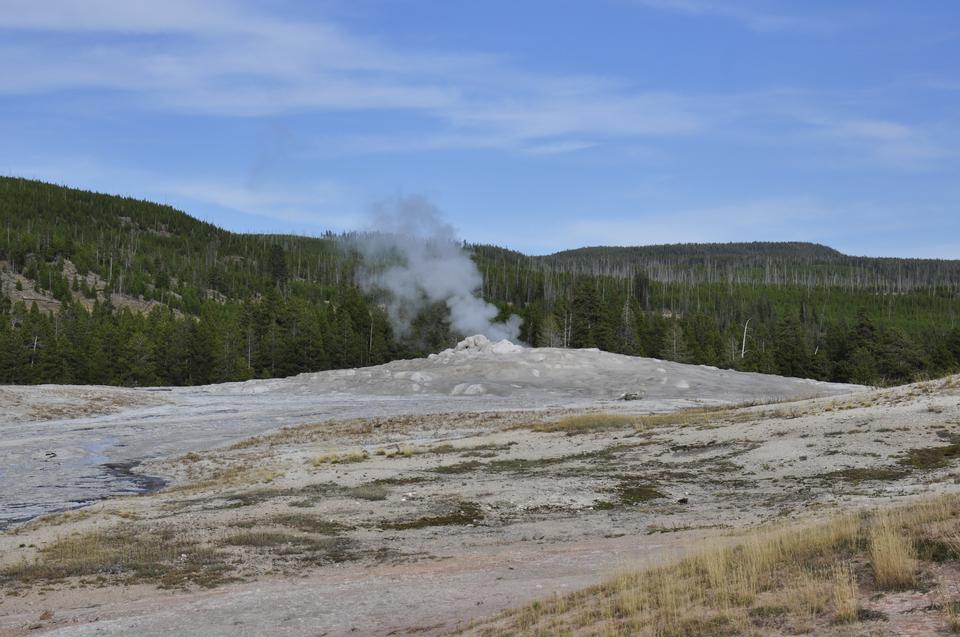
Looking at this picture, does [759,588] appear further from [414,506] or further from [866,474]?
[866,474]

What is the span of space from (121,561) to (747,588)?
13651mm

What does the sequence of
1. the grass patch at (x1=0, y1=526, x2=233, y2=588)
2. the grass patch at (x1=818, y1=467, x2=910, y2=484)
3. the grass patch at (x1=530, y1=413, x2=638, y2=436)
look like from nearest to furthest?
the grass patch at (x1=0, y1=526, x2=233, y2=588) → the grass patch at (x1=818, y1=467, x2=910, y2=484) → the grass patch at (x1=530, y1=413, x2=638, y2=436)

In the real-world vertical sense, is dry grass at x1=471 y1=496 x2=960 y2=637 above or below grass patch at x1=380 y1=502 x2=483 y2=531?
above

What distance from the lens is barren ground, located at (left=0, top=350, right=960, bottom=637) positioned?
569 inches

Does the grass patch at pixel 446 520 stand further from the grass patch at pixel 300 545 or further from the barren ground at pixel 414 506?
the grass patch at pixel 300 545

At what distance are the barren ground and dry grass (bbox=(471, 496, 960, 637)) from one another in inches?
72.5

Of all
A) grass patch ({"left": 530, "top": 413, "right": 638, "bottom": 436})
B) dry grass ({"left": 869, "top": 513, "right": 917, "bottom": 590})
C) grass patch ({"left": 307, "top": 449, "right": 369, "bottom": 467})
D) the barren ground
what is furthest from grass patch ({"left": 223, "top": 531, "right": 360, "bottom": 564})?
grass patch ({"left": 530, "top": 413, "right": 638, "bottom": 436})

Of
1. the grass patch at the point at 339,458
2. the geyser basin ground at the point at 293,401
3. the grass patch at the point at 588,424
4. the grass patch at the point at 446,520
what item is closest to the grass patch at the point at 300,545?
the grass patch at the point at 446,520

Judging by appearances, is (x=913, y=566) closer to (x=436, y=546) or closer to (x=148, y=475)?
(x=436, y=546)

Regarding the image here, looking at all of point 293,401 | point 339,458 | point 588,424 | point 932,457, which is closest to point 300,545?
point 339,458

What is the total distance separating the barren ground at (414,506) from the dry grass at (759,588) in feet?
6.05

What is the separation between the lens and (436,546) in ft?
64.6

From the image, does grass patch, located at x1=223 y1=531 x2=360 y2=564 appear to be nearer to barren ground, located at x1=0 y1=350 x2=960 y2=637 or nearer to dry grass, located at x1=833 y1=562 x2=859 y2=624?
barren ground, located at x1=0 y1=350 x2=960 y2=637

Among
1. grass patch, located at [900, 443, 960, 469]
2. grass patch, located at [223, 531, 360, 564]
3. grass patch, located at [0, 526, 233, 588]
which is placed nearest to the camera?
grass patch, located at [0, 526, 233, 588]
